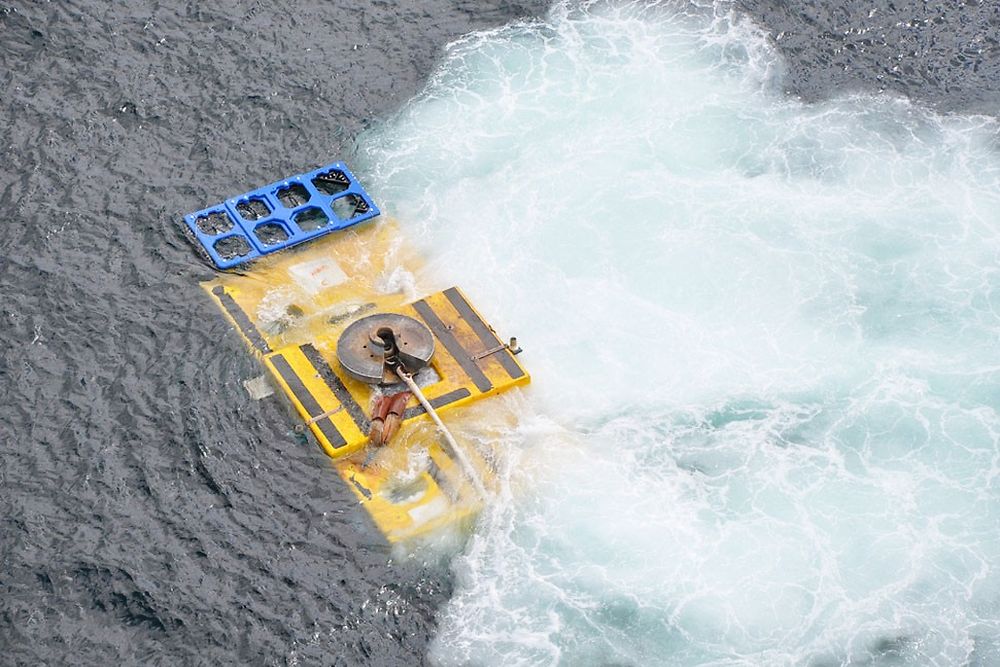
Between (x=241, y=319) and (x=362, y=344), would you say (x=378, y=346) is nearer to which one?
(x=362, y=344)

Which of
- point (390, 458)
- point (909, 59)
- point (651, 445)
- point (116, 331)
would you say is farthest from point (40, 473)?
point (909, 59)

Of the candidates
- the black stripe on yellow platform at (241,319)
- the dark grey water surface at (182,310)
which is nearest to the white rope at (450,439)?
the dark grey water surface at (182,310)

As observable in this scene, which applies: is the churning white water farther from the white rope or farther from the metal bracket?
the white rope

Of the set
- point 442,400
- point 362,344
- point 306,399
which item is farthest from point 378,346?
point 306,399

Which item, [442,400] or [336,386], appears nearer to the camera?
[442,400]

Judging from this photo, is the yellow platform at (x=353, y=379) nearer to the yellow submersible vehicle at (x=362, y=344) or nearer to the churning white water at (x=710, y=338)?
the yellow submersible vehicle at (x=362, y=344)

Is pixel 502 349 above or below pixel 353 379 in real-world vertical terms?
below

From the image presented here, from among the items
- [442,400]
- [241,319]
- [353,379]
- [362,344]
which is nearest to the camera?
[442,400]

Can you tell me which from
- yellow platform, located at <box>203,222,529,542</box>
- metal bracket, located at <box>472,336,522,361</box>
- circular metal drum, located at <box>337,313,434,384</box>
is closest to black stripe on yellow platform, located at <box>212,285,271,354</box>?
yellow platform, located at <box>203,222,529,542</box>

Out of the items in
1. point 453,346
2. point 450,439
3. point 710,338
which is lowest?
point 710,338
